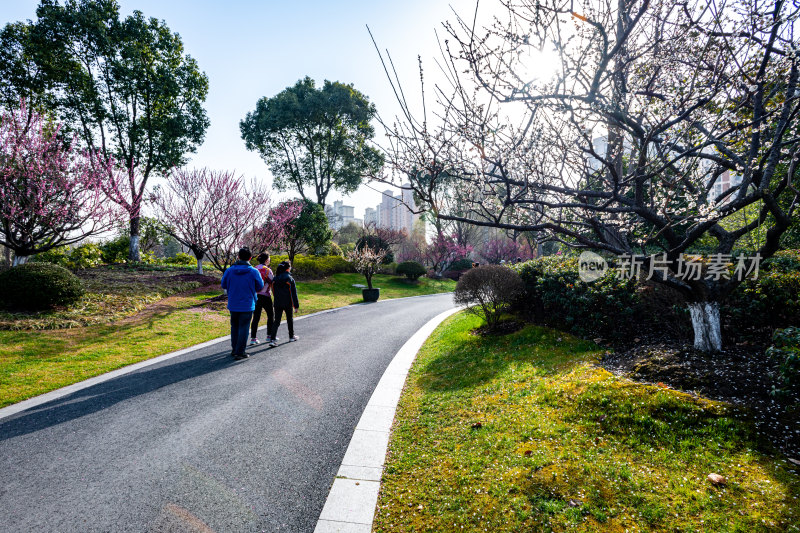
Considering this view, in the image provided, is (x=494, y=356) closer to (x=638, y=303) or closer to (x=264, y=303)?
(x=638, y=303)

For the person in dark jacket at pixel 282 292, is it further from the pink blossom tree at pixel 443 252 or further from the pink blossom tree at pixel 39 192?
the pink blossom tree at pixel 443 252

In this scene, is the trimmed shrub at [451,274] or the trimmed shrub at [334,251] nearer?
the trimmed shrub at [334,251]

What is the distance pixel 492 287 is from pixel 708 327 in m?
3.97

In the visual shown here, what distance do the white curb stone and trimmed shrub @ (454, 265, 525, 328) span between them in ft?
11.3

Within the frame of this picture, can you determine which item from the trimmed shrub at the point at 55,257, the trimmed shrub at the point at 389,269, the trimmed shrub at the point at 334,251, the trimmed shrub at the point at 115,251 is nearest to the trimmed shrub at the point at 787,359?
the trimmed shrub at the point at 55,257

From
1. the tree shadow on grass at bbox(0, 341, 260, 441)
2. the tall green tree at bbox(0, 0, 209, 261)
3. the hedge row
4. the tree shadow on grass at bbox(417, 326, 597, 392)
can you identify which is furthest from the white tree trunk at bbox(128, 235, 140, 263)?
the hedge row

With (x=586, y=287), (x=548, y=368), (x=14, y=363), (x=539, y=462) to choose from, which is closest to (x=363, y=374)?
(x=548, y=368)

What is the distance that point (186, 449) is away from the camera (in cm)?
350

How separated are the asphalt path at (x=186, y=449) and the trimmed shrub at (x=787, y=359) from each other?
4.32 meters

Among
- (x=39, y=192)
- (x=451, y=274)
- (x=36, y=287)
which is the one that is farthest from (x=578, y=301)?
(x=451, y=274)

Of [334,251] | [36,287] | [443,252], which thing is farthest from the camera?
[443,252]

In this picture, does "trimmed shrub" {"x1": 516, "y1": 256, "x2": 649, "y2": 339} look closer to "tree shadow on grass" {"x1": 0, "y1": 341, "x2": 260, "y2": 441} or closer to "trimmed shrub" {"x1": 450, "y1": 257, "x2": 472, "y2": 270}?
"tree shadow on grass" {"x1": 0, "y1": 341, "x2": 260, "y2": 441}

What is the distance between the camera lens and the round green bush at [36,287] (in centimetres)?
938

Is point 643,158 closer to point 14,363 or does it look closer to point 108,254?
point 14,363
